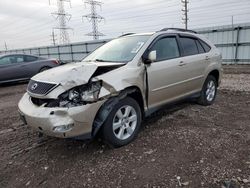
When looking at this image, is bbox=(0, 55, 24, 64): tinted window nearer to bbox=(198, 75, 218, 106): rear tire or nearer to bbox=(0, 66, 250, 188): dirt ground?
bbox=(0, 66, 250, 188): dirt ground

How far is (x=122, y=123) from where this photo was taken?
145 inches

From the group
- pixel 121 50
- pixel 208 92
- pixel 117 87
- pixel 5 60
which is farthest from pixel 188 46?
pixel 5 60

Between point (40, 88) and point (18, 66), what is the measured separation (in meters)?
7.90

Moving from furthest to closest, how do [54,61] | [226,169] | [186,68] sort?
[54,61]
[186,68]
[226,169]

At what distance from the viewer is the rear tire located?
5.71m

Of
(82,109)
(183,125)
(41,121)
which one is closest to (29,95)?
(41,121)

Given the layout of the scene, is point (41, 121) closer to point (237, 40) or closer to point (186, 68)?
point (186, 68)

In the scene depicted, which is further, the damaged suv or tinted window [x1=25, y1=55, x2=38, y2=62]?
tinted window [x1=25, y1=55, x2=38, y2=62]

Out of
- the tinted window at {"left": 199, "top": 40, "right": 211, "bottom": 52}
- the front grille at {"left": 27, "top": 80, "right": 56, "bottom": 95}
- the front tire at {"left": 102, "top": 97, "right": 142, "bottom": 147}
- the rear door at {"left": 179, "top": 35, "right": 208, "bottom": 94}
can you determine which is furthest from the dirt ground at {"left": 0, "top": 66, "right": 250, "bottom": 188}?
the tinted window at {"left": 199, "top": 40, "right": 211, "bottom": 52}

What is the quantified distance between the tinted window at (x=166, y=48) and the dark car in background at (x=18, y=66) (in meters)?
7.69

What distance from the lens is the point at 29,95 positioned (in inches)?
144

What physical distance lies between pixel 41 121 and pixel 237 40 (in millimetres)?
14140

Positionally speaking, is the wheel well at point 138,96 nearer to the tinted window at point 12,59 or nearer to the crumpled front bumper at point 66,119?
the crumpled front bumper at point 66,119

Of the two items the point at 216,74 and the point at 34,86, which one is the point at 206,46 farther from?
the point at 34,86
